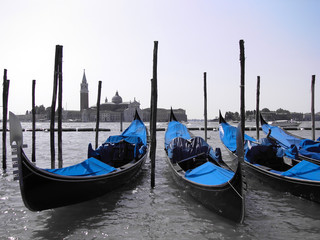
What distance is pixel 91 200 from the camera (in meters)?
4.38

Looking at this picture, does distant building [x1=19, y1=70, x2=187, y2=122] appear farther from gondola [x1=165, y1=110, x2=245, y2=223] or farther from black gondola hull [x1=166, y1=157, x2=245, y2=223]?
black gondola hull [x1=166, y1=157, x2=245, y2=223]

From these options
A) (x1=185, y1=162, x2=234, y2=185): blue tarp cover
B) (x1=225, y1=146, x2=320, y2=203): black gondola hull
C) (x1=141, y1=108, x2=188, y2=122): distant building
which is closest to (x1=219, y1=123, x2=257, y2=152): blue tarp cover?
(x1=225, y1=146, x2=320, y2=203): black gondola hull

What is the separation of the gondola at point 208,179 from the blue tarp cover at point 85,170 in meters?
1.18

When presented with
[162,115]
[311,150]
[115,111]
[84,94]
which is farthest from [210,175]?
[162,115]

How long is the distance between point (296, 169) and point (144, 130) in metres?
5.80

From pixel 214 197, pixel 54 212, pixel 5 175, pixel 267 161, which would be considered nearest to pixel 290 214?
pixel 214 197

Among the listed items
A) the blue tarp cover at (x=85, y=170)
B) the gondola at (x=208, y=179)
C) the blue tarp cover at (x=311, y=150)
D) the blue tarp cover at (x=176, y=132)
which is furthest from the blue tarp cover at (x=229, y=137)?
the blue tarp cover at (x=85, y=170)

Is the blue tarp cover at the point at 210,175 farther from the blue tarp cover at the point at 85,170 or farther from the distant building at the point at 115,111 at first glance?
the distant building at the point at 115,111

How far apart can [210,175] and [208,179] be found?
13cm

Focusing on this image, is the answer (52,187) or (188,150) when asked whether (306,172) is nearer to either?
(188,150)

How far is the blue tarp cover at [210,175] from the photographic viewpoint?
385 centimetres

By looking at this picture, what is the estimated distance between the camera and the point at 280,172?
4.84m

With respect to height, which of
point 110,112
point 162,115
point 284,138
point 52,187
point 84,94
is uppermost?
point 84,94

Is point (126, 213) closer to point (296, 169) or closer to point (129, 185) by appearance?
point (129, 185)
